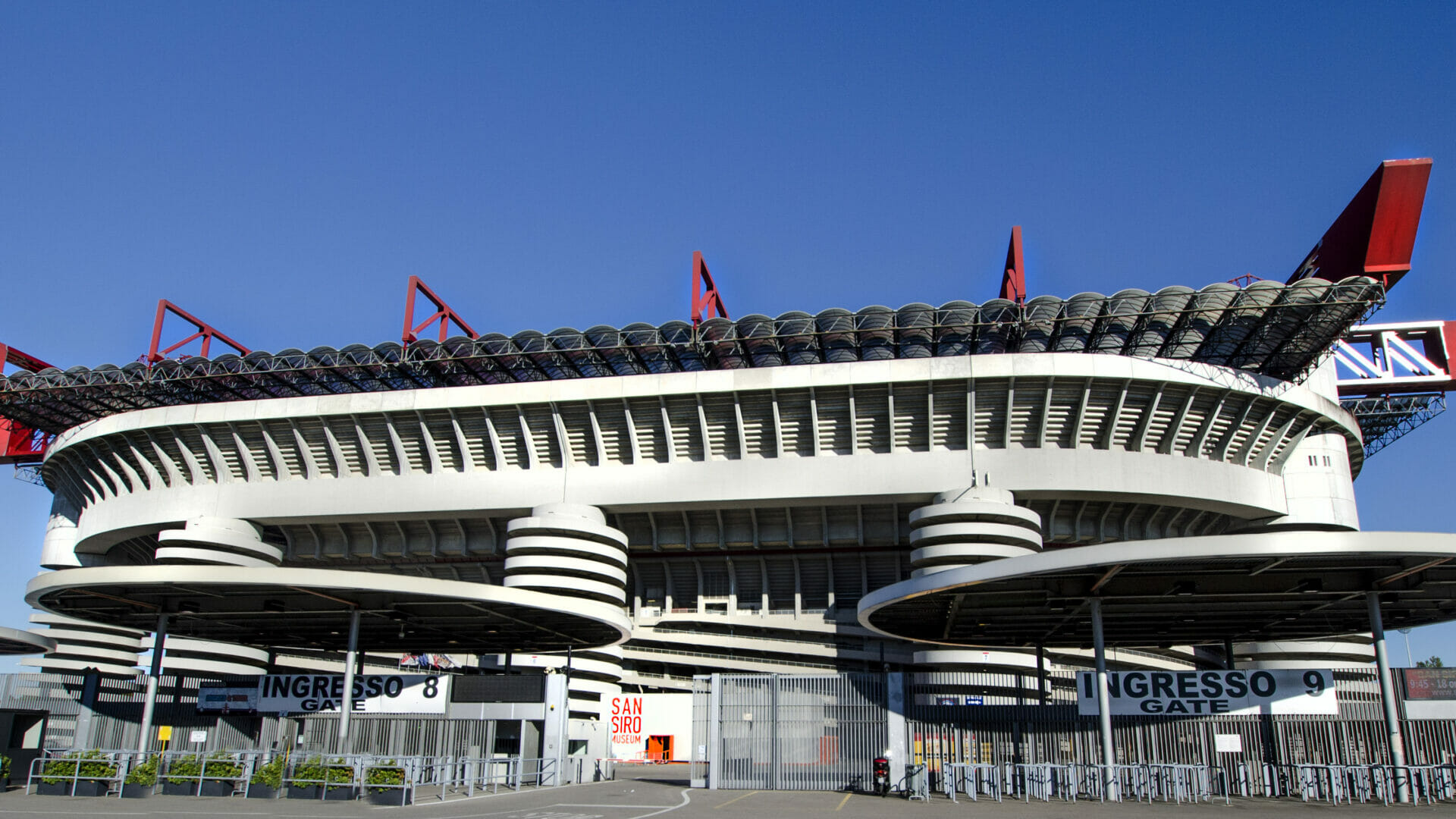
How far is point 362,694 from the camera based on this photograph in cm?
2859

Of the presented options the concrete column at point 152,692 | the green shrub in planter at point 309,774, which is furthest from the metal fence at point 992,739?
the concrete column at point 152,692

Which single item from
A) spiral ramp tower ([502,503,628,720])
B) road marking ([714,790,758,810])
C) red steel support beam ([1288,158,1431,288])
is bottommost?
road marking ([714,790,758,810])

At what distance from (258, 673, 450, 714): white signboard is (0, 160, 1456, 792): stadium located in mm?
4093

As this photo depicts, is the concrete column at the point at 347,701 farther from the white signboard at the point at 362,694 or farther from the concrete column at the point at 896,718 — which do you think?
the concrete column at the point at 896,718

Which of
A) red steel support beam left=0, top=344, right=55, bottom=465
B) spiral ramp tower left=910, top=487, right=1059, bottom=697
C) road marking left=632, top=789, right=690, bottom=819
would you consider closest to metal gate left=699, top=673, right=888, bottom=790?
road marking left=632, top=789, right=690, bottom=819

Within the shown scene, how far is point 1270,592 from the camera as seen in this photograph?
2541cm

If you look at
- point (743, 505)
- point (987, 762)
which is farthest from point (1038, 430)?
point (987, 762)

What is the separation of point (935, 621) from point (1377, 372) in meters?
37.5

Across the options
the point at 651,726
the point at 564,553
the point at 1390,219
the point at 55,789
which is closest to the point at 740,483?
the point at 564,553

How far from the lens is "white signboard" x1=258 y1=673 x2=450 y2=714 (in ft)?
92.7

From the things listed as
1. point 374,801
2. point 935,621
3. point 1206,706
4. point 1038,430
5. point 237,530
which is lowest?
point 374,801

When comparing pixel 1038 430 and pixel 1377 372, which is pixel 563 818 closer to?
pixel 1038 430

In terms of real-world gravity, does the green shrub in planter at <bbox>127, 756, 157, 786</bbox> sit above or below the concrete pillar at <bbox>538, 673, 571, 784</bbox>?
below

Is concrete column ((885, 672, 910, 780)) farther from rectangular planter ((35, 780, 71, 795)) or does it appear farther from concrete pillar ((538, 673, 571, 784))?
rectangular planter ((35, 780, 71, 795))
